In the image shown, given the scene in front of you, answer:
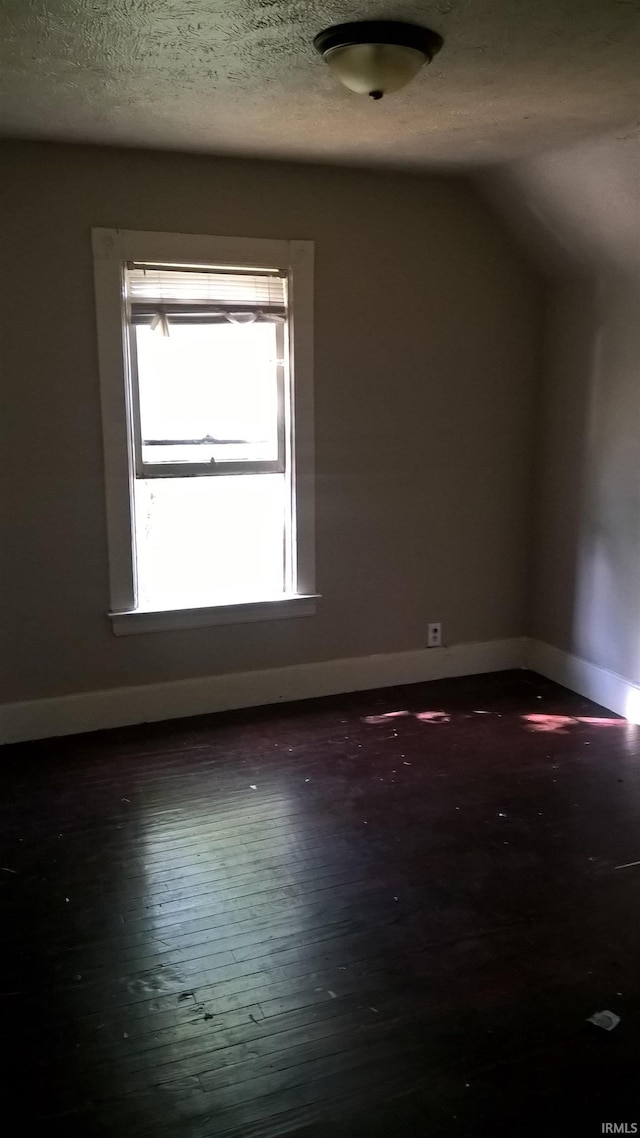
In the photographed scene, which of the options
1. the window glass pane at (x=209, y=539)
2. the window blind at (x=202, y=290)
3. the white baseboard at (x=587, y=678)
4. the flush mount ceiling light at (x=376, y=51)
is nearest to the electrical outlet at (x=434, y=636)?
the white baseboard at (x=587, y=678)

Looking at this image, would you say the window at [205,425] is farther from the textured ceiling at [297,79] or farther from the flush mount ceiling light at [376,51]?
the flush mount ceiling light at [376,51]

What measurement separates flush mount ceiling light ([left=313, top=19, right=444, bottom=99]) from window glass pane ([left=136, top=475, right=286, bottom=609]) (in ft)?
6.36

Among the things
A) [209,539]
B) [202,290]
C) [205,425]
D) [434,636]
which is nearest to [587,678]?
[434,636]

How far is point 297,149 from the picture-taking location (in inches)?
138

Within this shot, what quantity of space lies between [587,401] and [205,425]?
1.87 metres

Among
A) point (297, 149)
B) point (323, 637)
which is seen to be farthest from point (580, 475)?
point (297, 149)

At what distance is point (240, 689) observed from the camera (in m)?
4.09

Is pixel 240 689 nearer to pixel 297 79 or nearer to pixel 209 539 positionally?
pixel 209 539

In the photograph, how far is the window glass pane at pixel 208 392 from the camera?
3760 millimetres

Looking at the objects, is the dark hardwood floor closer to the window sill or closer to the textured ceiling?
the window sill

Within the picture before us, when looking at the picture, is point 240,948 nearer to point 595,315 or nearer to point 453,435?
point 453,435

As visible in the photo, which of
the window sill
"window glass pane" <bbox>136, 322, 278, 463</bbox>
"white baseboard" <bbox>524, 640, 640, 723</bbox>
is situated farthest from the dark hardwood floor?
"window glass pane" <bbox>136, 322, 278, 463</bbox>

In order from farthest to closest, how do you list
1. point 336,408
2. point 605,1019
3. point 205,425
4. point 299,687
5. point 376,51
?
point 299,687, point 336,408, point 205,425, point 376,51, point 605,1019

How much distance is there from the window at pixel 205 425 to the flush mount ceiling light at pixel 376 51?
143 centimetres
